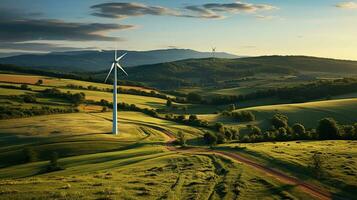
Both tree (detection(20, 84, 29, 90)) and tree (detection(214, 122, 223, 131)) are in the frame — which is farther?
tree (detection(20, 84, 29, 90))

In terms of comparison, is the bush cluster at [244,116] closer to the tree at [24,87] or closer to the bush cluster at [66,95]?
the bush cluster at [66,95]

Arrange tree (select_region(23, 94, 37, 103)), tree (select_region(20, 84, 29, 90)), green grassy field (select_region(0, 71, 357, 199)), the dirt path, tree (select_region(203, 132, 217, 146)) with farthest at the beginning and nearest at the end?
tree (select_region(20, 84, 29, 90)) → tree (select_region(23, 94, 37, 103)) → tree (select_region(203, 132, 217, 146)) → the dirt path → green grassy field (select_region(0, 71, 357, 199))

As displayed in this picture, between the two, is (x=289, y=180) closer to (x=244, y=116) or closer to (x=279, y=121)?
(x=279, y=121)

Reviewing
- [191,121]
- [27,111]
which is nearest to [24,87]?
[27,111]

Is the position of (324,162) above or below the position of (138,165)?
above

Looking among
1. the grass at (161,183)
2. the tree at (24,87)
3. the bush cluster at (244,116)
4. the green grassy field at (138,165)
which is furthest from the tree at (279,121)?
the tree at (24,87)

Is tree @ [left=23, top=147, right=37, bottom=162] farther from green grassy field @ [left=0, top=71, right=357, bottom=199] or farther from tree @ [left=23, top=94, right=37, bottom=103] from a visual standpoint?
tree @ [left=23, top=94, right=37, bottom=103]

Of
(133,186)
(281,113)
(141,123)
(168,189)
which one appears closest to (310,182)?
(168,189)

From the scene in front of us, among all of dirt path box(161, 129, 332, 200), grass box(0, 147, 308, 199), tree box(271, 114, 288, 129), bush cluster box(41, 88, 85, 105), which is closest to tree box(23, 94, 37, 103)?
bush cluster box(41, 88, 85, 105)

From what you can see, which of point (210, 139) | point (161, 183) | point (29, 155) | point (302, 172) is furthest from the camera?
point (210, 139)
